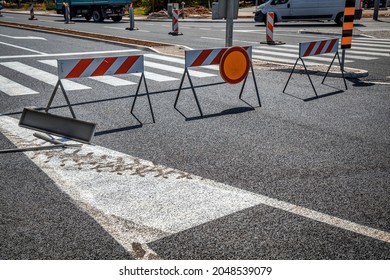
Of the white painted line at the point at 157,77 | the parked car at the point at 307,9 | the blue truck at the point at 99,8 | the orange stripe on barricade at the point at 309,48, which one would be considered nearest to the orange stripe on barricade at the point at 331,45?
the orange stripe on barricade at the point at 309,48

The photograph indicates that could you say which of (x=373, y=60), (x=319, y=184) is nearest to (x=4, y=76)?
(x=319, y=184)

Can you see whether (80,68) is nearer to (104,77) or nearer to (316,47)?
(104,77)

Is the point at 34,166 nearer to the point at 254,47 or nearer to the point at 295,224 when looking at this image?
the point at 295,224

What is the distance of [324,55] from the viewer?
15.0m

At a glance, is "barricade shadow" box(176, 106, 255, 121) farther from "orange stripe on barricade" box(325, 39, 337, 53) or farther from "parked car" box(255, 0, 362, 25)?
"parked car" box(255, 0, 362, 25)

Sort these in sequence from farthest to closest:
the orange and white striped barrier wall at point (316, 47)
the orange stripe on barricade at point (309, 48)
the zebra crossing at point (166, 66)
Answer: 1. the zebra crossing at point (166, 66)
2. the orange stripe on barricade at point (309, 48)
3. the orange and white striped barrier wall at point (316, 47)

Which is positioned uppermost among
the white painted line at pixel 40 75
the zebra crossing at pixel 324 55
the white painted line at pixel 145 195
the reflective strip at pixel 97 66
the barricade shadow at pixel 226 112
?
the reflective strip at pixel 97 66

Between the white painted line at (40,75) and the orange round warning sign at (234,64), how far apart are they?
11.2ft

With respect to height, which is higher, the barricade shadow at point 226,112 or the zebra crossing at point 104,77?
the zebra crossing at point 104,77

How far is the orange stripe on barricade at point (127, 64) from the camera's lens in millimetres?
7200

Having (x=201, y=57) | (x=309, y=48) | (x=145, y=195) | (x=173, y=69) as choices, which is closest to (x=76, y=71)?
(x=201, y=57)

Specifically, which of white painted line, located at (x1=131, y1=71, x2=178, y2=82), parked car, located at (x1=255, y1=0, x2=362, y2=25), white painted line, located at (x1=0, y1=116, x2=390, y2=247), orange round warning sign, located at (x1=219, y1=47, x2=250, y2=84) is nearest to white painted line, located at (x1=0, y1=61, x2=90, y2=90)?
white painted line, located at (x1=131, y1=71, x2=178, y2=82)

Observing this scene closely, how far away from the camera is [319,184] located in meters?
4.55

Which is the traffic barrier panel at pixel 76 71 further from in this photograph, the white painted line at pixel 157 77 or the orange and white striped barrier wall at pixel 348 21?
the orange and white striped barrier wall at pixel 348 21
